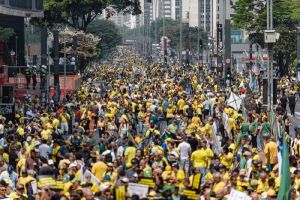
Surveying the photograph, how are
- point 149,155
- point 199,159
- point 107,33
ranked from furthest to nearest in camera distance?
point 107,33, point 199,159, point 149,155

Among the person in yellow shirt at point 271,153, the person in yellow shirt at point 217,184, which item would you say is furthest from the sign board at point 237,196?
the person in yellow shirt at point 271,153

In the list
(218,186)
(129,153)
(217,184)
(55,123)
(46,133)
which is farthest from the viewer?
(55,123)

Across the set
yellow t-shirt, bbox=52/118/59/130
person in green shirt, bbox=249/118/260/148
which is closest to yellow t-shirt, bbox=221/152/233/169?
person in green shirt, bbox=249/118/260/148

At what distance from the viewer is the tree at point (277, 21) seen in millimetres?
84312

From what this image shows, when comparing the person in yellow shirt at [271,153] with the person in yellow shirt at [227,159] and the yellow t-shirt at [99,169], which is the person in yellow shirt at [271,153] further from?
the yellow t-shirt at [99,169]

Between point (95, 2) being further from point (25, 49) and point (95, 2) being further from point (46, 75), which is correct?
point (46, 75)

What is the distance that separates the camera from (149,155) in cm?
2408

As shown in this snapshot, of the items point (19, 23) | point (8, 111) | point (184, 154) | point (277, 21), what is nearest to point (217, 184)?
point (184, 154)

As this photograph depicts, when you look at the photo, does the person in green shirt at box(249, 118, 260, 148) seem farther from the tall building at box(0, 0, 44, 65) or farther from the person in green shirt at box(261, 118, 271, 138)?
the tall building at box(0, 0, 44, 65)

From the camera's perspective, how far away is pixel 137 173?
21141 millimetres

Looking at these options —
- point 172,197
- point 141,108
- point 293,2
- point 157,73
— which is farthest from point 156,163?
point 157,73

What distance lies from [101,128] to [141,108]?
590 cm

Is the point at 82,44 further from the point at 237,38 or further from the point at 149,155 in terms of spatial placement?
the point at 149,155

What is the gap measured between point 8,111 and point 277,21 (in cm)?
4690
